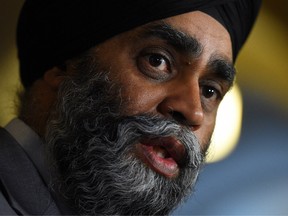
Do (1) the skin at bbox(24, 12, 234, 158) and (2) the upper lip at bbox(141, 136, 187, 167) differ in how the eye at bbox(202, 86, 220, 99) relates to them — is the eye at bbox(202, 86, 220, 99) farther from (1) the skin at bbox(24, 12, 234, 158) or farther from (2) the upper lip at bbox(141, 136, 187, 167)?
(2) the upper lip at bbox(141, 136, 187, 167)

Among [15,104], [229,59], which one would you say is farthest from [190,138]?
[15,104]

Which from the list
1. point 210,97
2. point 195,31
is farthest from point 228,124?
point 195,31

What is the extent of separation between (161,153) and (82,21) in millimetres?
256

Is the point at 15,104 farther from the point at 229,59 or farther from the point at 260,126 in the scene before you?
the point at 260,126

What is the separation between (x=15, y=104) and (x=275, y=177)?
0.77 metres

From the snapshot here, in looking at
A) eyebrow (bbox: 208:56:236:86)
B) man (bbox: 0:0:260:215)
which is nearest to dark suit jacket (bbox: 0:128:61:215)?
man (bbox: 0:0:260:215)

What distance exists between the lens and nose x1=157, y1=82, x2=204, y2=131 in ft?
3.02

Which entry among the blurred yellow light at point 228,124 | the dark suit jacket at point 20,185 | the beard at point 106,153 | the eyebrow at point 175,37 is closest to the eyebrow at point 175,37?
the eyebrow at point 175,37

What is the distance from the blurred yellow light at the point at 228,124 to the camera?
150cm

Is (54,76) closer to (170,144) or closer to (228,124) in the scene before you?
(170,144)

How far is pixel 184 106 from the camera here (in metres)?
0.92

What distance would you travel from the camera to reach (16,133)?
962 mm

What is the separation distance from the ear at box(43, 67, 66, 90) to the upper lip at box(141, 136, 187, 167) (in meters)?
0.21

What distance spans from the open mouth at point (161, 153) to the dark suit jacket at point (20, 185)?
17cm
